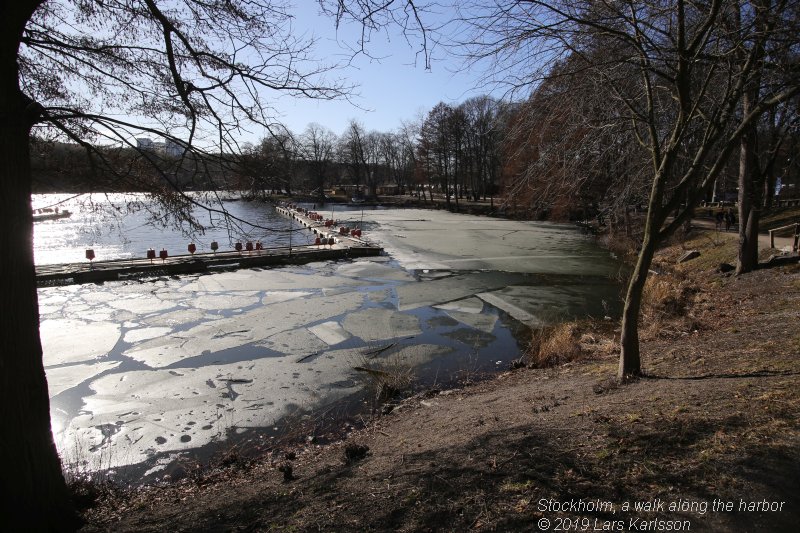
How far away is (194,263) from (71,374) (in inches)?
449

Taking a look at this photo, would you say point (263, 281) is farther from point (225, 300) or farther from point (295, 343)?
point (295, 343)

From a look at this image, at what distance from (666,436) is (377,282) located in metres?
14.1

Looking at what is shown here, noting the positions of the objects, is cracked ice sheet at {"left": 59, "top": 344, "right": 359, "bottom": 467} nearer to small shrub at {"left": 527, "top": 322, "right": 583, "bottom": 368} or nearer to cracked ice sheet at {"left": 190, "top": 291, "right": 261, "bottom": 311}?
small shrub at {"left": 527, "top": 322, "right": 583, "bottom": 368}

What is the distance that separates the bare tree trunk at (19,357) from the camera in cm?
302

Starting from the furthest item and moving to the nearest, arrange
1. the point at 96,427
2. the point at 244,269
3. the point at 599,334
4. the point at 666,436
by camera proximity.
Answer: the point at 244,269
the point at 599,334
the point at 96,427
the point at 666,436

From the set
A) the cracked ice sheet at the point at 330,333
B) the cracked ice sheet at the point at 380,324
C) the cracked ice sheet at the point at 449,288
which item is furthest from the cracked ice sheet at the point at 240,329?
the cracked ice sheet at the point at 449,288

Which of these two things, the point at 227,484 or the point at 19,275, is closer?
the point at 19,275

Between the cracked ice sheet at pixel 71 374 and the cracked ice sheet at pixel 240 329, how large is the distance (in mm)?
590

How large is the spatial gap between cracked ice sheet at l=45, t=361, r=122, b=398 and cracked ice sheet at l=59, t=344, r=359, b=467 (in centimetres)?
40

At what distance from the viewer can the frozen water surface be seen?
6.88 m

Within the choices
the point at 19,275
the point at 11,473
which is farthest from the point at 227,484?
the point at 19,275

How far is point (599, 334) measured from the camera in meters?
10.2

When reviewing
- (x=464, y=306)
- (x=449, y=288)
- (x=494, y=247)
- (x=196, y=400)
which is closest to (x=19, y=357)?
(x=196, y=400)

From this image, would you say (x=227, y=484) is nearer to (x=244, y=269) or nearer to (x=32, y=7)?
(x=32, y=7)
